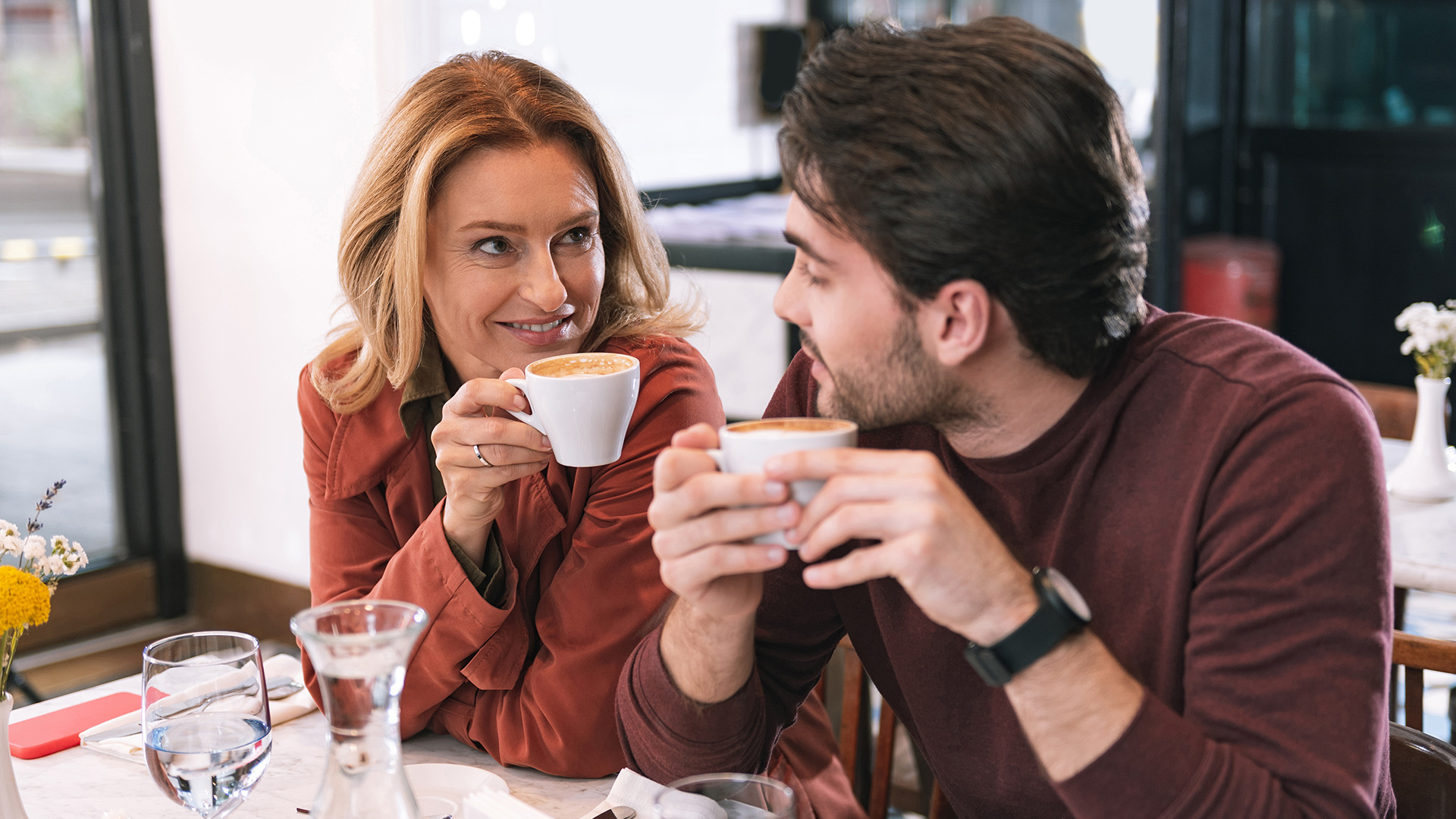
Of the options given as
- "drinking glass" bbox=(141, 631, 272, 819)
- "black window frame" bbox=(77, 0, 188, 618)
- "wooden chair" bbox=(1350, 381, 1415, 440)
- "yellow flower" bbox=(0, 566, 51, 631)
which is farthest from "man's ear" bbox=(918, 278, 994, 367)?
"black window frame" bbox=(77, 0, 188, 618)

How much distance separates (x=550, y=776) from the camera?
4.13ft

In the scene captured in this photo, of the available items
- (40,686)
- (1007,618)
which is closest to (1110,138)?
(1007,618)

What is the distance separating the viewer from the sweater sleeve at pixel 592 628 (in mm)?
1269

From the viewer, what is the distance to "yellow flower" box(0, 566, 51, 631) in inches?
40.3

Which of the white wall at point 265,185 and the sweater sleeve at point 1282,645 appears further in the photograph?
the white wall at point 265,185

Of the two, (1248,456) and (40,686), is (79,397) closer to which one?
(40,686)

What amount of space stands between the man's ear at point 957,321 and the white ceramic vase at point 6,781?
83 cm

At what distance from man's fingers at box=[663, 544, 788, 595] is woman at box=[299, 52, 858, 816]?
0.33m

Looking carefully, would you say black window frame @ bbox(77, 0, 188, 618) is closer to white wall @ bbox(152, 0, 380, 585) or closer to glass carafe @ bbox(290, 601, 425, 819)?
white wall @ bbox(152, 0, 380, 585)

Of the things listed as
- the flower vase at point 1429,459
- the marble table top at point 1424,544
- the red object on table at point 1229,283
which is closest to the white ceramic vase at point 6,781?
the marble table top at point 1424,544

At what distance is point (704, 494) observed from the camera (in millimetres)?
957

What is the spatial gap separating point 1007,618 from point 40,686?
10.6ft

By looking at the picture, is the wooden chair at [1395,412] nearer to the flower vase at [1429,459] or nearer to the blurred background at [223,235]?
the flower vase at [1429,459]

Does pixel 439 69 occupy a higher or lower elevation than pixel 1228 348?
higher
